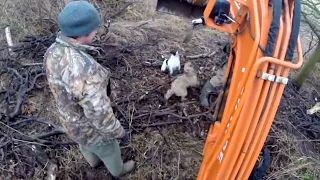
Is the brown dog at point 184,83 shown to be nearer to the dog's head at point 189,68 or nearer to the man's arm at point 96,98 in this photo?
the dog's head at point 189,68

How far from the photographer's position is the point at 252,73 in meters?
2.36

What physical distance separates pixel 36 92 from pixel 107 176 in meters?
1.61

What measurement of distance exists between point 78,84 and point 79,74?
8cm

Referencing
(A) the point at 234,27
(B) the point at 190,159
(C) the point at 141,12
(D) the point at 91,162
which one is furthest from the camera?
(C) the point at 141,12

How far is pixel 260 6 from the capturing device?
99.7 inches

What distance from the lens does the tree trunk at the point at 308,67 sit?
Result: 533cm

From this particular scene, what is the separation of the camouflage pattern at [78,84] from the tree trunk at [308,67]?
10.8ft

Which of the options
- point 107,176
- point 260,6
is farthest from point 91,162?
point 260,6

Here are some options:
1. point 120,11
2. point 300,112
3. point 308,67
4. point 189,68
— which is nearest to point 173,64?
point 189,68

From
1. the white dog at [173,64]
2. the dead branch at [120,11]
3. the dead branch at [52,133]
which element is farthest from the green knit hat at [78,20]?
the dead branch at [120,11]

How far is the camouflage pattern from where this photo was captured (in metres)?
2.97

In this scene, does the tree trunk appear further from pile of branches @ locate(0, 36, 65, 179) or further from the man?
pile of branches @ locate(0, 36, 65, 179)

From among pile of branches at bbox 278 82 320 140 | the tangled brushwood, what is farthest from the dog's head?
pile of branches at bbox 278 82 320 140

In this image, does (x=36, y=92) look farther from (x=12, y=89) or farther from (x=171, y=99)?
(x=171, y=99)
